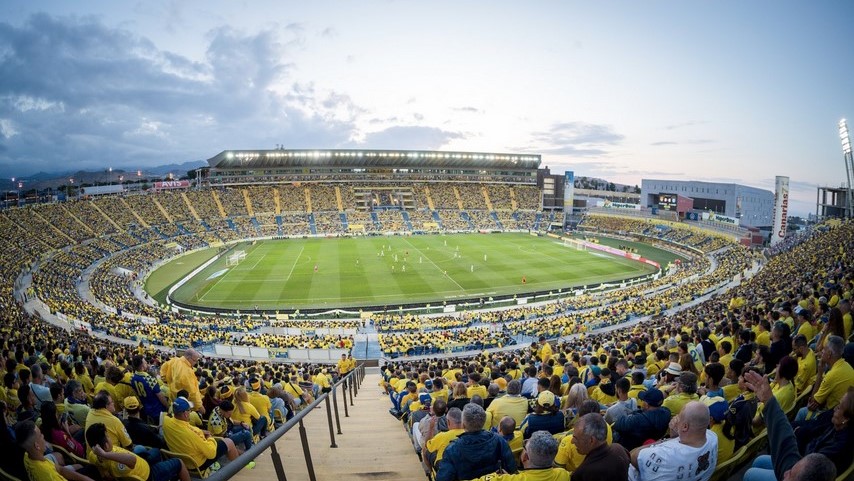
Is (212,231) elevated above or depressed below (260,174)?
below

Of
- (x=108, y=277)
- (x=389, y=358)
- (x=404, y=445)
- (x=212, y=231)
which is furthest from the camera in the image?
(x=212, y=231)

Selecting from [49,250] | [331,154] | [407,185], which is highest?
[331,154]

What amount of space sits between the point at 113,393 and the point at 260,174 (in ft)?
287

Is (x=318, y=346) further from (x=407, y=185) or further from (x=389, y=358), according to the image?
(x=407, y=185)

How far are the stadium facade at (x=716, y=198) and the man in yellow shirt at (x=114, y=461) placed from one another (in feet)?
265

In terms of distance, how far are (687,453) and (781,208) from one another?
186ft

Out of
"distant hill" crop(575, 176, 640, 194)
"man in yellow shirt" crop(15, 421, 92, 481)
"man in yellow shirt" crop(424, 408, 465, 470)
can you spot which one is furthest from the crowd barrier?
"distant hill" crop(575, 176, 640, 194)

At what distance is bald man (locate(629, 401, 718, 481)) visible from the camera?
11.2 ft

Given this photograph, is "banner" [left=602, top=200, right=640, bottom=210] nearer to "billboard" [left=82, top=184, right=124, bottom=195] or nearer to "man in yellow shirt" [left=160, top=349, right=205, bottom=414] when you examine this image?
"man in yellow shirt" [left=160, top=349, right=205, bottom=414]

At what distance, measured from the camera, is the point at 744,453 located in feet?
14.1

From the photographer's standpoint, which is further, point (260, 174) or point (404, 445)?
point (260, 174)

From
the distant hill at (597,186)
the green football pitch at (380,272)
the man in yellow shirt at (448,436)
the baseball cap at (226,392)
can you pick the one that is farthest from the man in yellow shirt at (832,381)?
the distant hill at (597,186)

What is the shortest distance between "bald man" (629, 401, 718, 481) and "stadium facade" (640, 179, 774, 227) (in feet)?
259

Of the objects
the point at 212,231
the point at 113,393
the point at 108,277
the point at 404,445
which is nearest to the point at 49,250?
the point at 108,277
